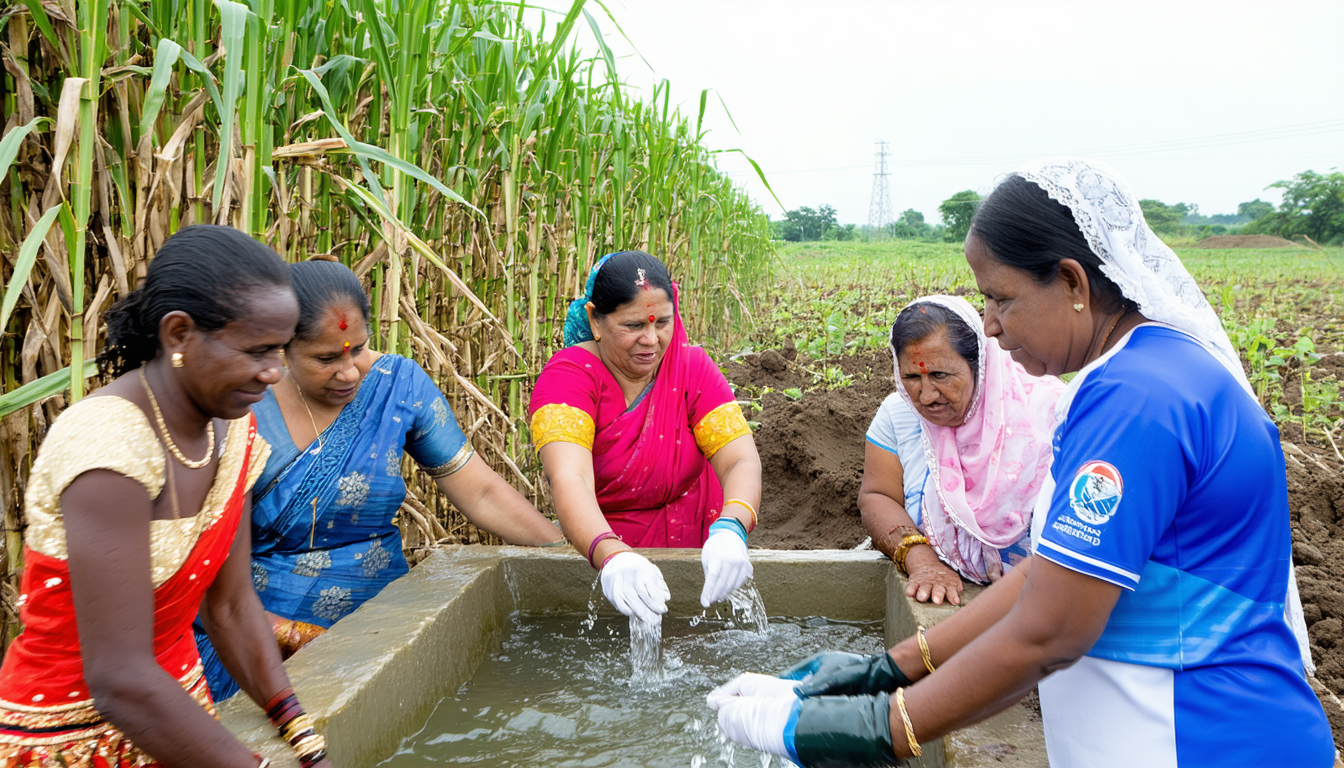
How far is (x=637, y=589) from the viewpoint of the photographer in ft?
7.48

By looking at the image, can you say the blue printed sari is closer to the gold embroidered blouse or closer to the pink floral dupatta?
the gold embroidered blouse

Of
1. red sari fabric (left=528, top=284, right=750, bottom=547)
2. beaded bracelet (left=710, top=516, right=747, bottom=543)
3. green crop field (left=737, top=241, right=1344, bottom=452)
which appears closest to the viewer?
beaded bracelet (left=710, top=516, right=747, bottom=543)

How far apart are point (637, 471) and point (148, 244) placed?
157cm

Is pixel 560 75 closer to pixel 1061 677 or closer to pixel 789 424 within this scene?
pixel 789 424

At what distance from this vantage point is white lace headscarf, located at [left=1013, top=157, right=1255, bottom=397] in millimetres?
1215

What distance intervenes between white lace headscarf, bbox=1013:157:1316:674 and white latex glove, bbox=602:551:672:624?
1.38 metres

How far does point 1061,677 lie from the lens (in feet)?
→ 4.52

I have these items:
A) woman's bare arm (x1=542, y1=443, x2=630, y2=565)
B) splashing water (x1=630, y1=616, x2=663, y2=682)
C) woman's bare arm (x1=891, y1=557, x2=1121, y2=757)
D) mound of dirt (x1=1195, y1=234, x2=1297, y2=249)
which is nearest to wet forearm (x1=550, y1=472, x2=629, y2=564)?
woman's bare arm (x1=542, y1=443, x2=630, y2=565)

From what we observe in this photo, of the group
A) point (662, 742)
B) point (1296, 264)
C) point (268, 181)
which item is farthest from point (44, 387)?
point (1296, 264)

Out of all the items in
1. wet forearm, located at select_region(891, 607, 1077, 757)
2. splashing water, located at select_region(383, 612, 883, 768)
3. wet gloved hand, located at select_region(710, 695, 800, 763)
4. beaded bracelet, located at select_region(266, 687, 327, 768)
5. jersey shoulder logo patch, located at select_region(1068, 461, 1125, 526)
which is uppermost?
jersey shoulder logo patch, located at select_region(1068, 461, 1125, 526)

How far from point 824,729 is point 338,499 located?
1.51m

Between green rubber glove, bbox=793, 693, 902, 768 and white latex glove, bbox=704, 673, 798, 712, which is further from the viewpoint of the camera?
white latex glove, bbox=704, 673, 798, 712

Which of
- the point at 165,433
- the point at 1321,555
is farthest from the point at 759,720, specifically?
the point at 1321,555

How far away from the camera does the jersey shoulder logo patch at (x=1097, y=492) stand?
1119mm
